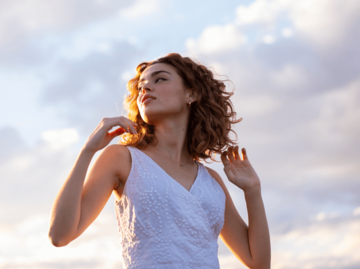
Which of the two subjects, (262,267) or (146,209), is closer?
(146,209)

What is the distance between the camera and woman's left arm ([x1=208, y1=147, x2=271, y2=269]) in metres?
4.64

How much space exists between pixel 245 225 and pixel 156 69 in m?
2.06

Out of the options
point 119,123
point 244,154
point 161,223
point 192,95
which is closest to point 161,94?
point 192,95

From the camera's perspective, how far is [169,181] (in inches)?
160

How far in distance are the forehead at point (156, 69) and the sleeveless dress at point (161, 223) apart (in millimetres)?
1022

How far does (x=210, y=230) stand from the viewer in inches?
163

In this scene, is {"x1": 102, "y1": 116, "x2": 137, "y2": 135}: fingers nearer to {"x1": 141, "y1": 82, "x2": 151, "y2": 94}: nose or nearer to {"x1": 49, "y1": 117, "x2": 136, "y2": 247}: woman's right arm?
{"x1": 49, "y1": 117, "x2": 136, "y2": 247}: woman's right arm

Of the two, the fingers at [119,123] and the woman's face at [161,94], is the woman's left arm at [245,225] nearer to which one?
the woman's face at [161,94]

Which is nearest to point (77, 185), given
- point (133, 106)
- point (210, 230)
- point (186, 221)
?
point (186, 221)

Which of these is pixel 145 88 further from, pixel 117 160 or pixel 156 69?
pixel 117 160

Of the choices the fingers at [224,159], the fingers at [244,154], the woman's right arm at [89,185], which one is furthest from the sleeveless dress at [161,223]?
the fingers at [244,154]

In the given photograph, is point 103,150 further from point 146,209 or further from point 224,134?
point 224,134

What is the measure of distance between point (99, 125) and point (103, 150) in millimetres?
341

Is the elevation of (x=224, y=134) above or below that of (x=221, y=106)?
below
